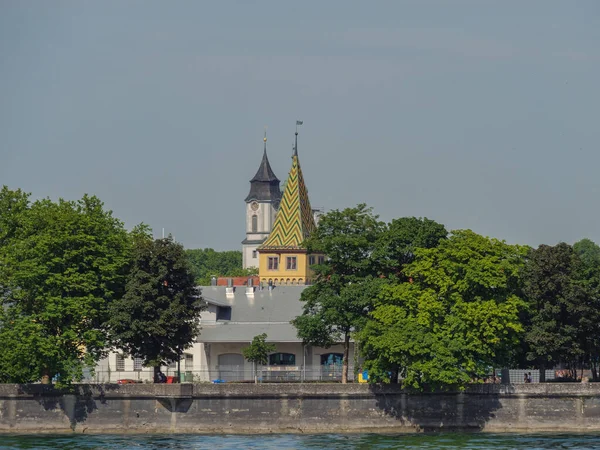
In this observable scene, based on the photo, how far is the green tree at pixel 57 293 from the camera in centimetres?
8769

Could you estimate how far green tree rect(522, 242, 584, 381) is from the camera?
91.1 metres

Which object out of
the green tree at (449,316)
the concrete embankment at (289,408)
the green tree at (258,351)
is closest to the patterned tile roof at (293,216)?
the green tree at (258,351)

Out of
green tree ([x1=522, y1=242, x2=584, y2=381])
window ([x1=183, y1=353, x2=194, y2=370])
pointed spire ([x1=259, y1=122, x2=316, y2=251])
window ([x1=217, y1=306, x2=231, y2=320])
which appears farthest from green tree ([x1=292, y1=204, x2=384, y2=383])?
pointed spire ([x1=259, y1=122, x2=316, y2=251])

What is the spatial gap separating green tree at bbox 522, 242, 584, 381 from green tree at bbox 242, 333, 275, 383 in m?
16.6

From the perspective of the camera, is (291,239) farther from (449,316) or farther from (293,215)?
(449,316)

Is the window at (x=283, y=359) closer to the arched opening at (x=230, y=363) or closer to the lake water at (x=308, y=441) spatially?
the arched opening at (x=230, y=363)

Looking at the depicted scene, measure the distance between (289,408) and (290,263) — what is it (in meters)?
100

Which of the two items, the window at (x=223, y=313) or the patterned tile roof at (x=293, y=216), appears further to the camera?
the patterned tile roof at (x=293, y=216)

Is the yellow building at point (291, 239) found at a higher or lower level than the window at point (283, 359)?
higher

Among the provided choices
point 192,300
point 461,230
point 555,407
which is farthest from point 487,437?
point 192,300

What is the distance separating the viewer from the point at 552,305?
91812 mm

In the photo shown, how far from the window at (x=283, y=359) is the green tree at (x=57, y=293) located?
15.5 metres

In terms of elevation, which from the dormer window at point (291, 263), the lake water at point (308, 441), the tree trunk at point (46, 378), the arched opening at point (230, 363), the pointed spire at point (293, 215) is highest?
the pointed spire at point (293, 215)

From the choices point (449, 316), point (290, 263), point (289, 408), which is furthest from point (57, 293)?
point (290, 263)
